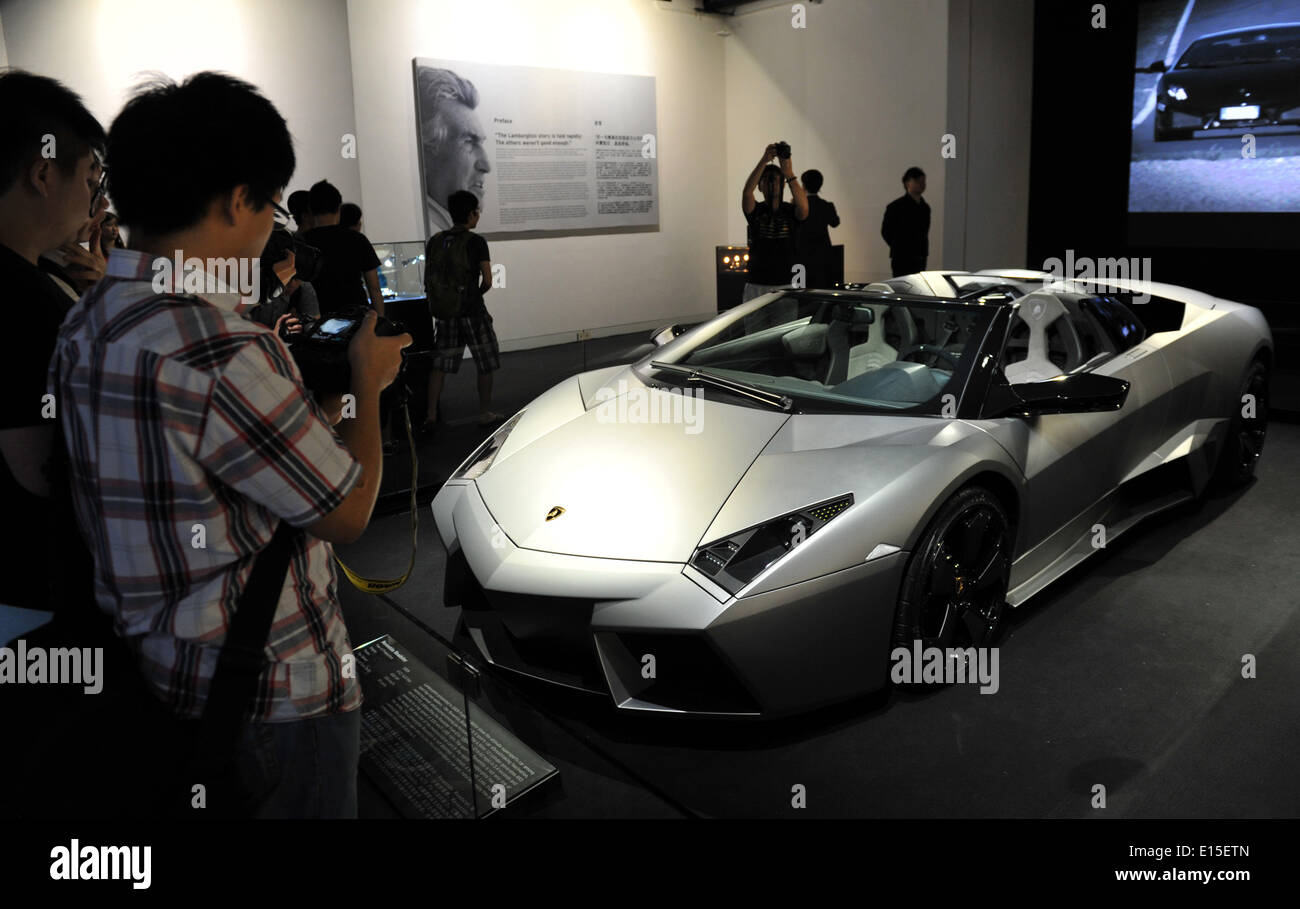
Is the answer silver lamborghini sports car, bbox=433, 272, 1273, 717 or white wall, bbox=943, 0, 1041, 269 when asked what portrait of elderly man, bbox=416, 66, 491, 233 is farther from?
silver lamborghini sports car, bbox=433, 272, 1273, 717

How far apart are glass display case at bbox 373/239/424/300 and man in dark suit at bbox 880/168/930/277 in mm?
3956

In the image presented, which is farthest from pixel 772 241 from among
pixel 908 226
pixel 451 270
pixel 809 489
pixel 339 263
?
pixel 809 489

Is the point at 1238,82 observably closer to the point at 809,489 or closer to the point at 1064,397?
the point at 1064,397

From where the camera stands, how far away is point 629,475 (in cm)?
266

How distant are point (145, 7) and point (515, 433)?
5.23 metres

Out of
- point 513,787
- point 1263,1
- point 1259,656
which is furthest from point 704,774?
point 1263,1

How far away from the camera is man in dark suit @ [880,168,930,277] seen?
815 cm

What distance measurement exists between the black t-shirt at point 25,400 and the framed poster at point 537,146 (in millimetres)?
7366

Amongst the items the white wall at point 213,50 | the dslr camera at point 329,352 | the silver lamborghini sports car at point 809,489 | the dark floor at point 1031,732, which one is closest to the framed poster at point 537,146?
the white wall at point 213,50

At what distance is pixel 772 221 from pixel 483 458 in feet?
12.6

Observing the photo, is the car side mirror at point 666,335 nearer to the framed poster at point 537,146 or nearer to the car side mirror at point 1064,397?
the car side mirror at point 1064,397

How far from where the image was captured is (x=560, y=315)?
9.52 meters

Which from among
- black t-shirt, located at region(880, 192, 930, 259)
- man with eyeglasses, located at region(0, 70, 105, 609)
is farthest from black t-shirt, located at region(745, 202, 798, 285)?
man with eyeglasses, located at region(0, 70, 105, 609)
